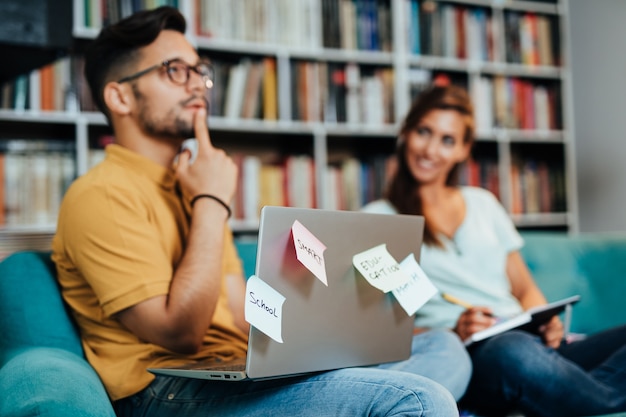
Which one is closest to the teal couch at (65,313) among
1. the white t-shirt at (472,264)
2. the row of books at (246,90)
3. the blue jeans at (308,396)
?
the blue jeans at (308,396)

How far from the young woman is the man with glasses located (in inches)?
6.2

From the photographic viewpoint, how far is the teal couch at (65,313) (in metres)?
1.03

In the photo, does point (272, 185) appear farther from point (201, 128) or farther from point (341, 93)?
point (201, 128)

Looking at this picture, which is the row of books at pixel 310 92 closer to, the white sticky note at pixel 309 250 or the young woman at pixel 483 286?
the young woman at pixel 483 286

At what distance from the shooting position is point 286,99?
2.69 m

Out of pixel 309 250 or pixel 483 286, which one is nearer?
pixel 309 250

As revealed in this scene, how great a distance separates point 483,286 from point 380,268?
2.74ft

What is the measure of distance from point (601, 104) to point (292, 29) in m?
1.52

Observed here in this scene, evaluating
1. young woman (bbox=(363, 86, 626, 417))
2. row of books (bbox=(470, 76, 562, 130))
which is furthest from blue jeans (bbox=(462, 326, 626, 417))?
row of books (bbox=(470, 76, 562, 130))

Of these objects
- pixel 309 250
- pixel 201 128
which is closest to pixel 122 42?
pixel 201 128

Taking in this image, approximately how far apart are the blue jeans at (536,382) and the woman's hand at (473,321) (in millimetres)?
57

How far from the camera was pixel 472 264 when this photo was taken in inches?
76.1

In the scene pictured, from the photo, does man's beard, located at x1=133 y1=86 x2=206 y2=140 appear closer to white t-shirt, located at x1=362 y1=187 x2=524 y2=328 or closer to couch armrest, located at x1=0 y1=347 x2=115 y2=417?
couch armrest, located at x1=0 y1=347 x2=115 y2=417

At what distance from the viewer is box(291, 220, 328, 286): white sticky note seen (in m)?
1.00
